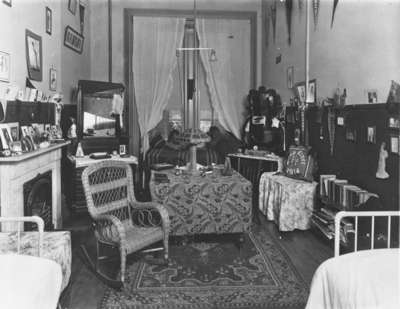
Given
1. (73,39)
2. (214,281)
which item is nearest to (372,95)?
(214,281)

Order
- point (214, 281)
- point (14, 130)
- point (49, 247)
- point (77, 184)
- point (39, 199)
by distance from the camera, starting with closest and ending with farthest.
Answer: point (49, 247)
point (214, 281)
point (14, 130)
point (39, 199)
point (77, 184)

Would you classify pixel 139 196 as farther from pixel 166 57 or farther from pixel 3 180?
pixel 3 180

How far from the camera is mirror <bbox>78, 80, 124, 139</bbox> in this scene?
249 inches

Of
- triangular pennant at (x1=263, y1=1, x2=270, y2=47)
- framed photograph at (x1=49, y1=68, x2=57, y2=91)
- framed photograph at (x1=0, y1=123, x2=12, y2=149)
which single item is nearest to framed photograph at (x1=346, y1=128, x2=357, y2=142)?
framed photograph at (x1=0, y1=123, x2=12, y2=149)

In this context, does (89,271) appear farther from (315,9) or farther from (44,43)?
(315,9)

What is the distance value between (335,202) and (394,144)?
1062 millimetres

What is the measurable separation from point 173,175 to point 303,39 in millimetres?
2923

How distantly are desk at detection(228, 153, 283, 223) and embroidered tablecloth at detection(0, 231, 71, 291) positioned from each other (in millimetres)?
3650

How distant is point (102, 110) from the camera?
6652 mm

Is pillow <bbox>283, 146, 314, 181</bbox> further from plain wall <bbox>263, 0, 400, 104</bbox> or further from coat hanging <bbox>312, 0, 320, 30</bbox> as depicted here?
coat hanging <bbox>312, 0, 320, 30</bbox>

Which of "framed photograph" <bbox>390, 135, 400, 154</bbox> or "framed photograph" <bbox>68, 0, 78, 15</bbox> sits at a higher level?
"framed photograph" <bbox>68, 0, 78, 15</bbox>

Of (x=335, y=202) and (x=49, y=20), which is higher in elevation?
(x=49, y=20)

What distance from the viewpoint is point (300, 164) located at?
564 cm

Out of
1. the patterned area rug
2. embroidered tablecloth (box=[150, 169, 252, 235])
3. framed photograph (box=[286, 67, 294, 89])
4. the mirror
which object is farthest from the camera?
framed photograph (box=[286, 67, 294, 89])
